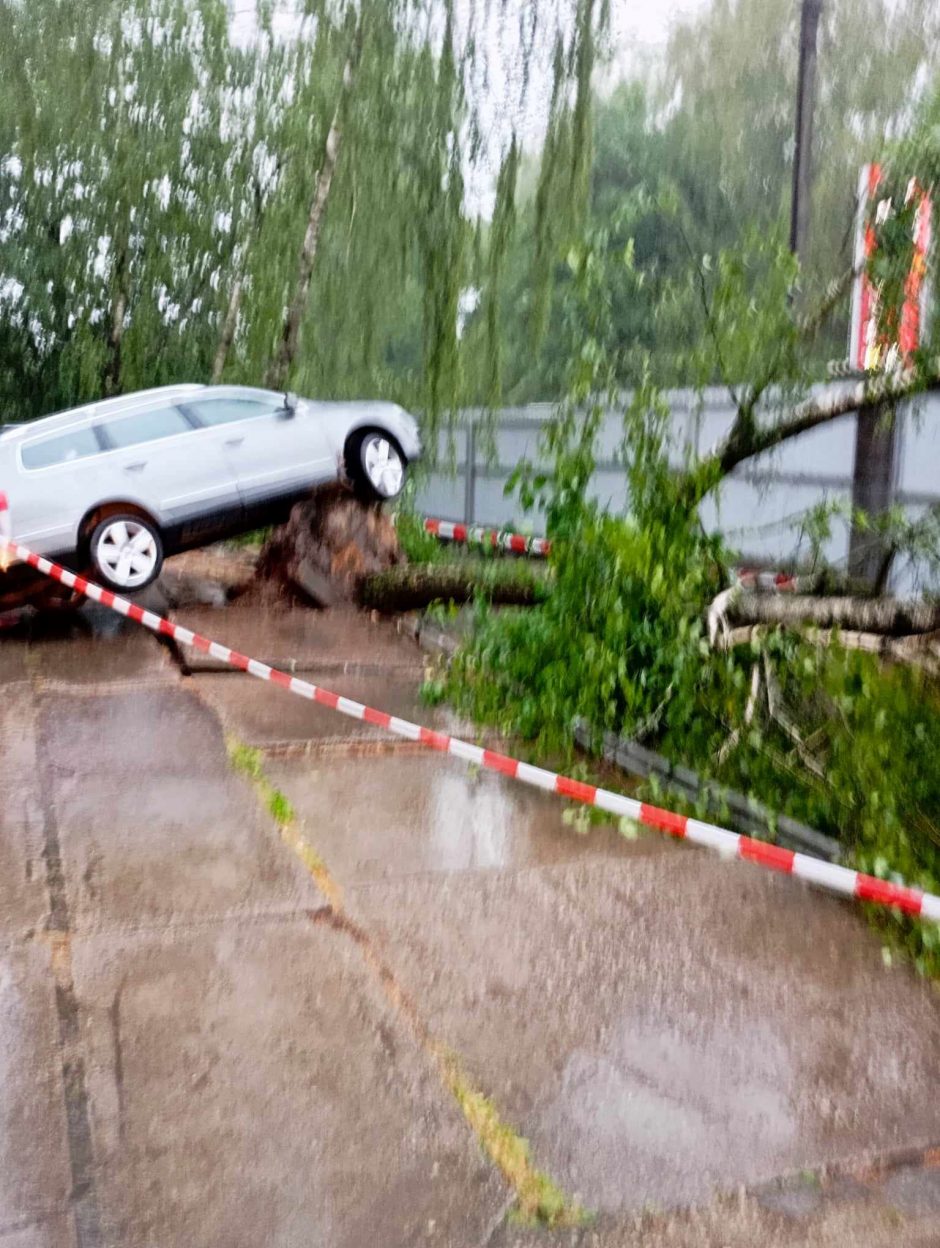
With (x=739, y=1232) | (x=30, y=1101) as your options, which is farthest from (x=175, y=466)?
(x=739, y=1232)

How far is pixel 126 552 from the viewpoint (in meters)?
9.19

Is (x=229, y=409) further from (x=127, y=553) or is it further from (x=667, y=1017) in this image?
(x=667, y=1017)

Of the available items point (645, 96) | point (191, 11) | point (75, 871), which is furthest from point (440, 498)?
point (75, 871)

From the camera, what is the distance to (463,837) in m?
5.18

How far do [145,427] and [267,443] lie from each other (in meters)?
1.03

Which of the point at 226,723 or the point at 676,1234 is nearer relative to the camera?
the point at 676,1234

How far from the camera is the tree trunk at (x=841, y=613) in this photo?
5.21 m

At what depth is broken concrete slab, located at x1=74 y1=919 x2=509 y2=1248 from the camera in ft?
9.09

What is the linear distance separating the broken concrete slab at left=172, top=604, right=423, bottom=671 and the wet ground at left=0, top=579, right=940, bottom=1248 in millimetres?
2549

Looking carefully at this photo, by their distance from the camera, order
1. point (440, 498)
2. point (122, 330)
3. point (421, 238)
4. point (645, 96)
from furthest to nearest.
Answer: point (645, 96), point (440, 498), point (122, 330), point (421, 238)

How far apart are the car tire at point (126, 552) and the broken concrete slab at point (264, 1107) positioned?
17.8 ft

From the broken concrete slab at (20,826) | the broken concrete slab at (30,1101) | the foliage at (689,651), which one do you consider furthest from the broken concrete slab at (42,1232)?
the foliage at (689,651)

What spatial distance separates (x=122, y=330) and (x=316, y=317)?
2399mm

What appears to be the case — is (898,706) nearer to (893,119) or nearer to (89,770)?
(893,119)
